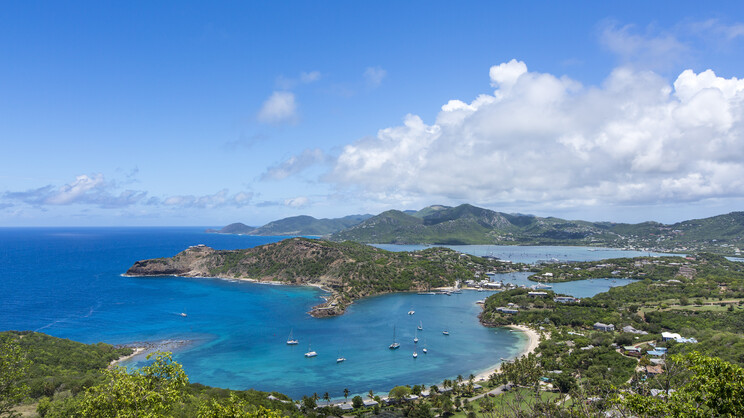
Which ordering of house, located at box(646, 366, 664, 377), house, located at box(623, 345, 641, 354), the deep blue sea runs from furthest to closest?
house, located at box(623, 345, 641, 354), the deep blue sea, house, located at box(646, 366, 664, 377)

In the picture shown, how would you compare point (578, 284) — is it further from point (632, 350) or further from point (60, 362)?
point (60, 362)

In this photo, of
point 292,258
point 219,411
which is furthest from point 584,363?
point 292,258

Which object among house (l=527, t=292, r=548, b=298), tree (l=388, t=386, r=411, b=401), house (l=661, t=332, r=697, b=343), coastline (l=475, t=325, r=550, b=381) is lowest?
coastline (l=475, t=325, r=550, b=381)

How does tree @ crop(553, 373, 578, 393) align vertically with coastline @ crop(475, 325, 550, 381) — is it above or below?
above

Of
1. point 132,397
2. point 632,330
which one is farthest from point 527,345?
point 132,397

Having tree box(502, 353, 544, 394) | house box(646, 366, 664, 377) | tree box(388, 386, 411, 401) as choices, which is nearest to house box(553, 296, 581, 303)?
house box(646, 366, 664, 377)

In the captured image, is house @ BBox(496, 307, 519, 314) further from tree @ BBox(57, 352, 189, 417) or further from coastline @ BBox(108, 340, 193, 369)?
tree @ BBox(57, 352, 189, 417)

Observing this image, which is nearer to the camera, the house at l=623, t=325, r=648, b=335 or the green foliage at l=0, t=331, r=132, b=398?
the green foliage at l=0, t=331, r=132, b=398

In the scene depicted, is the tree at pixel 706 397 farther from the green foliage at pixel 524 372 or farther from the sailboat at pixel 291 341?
the sailboat at pixel 291 341

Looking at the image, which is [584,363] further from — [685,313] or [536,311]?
[685,313]
